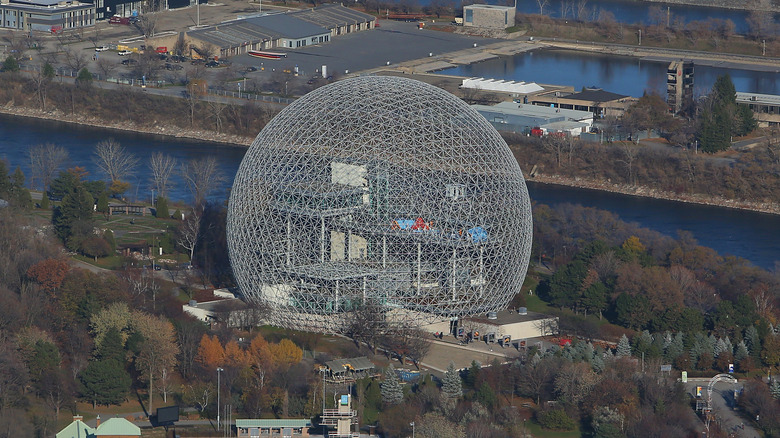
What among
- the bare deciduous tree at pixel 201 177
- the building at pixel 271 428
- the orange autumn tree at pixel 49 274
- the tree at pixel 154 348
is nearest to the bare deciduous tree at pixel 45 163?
the bare deciduous tree at pixel 201 177

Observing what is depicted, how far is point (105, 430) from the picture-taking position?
44.9 m

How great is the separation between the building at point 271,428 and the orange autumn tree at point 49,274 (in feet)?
37.6

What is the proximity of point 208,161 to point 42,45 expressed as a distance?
3444cm

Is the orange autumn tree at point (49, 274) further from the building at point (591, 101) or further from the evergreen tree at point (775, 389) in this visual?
the building at point (591, 101)

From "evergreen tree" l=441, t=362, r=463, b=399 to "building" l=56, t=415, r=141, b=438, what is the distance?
31.1 ft

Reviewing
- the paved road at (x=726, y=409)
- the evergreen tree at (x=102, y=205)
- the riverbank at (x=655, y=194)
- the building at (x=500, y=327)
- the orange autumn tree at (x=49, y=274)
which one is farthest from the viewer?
the riverbank at (x=655, y=194)

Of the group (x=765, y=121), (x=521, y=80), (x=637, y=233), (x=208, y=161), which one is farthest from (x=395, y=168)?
(x=521, y=80)

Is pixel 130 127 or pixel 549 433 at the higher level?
pixel 130 127

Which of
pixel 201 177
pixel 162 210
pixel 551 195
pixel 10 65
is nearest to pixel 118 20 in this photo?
pixel 10 65

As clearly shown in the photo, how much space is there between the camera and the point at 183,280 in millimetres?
60406

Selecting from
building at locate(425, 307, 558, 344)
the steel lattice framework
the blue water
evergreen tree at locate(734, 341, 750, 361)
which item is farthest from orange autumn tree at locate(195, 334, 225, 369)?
the blue water

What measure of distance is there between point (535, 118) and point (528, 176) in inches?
318

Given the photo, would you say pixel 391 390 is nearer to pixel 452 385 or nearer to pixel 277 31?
pixel 452 385

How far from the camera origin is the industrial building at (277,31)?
113m
